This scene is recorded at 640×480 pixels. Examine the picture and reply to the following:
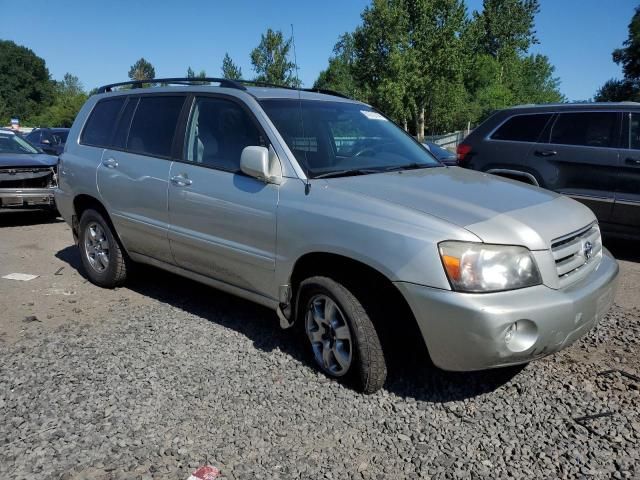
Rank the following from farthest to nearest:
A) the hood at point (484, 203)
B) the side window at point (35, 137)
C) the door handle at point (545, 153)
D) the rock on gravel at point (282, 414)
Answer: the side window at point (35, 137)
the door handle at point (545, 153)
the hood at point (484, 203)
the rock on gravel at point (282, 414)

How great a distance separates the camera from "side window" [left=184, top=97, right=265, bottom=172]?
381 centimetres

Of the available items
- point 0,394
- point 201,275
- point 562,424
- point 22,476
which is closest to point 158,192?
point 201,275

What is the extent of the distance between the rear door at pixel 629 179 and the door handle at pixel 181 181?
15.9 feet

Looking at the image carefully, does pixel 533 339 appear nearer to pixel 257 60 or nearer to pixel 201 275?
pixel 201 275

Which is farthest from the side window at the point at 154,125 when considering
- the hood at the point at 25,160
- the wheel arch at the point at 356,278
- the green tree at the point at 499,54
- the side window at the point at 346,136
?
the green tree at the point at 499,54

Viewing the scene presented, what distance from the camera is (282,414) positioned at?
302 centimetres

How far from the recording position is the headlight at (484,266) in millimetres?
2697

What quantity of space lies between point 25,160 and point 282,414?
7.64 m

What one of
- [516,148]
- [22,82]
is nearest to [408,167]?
[516,148]

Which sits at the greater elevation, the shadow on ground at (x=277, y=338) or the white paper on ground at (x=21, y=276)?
the white paper on ground at (x=21, y=276)

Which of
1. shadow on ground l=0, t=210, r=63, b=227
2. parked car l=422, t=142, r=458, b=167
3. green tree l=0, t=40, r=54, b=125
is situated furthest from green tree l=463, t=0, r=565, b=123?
green tree l=0, t=40, r=54, b=125

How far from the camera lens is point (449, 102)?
50.1 meters

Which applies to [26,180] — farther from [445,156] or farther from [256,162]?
[445,156]

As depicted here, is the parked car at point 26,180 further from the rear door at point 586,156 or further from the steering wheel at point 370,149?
the rear door at point 586,156
